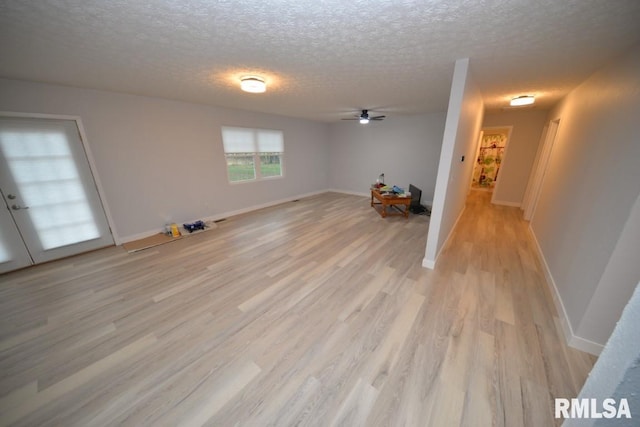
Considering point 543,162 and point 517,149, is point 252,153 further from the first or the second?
point 517,149

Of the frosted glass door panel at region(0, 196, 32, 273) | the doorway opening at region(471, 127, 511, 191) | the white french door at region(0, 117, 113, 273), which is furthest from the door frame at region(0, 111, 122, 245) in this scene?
the doorway opening at region(471, 127, 511, 191)

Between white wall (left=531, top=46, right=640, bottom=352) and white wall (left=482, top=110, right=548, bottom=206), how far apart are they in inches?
120

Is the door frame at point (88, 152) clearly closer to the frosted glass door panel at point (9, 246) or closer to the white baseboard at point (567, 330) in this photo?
the frosted glass door panel at point (9, 246)

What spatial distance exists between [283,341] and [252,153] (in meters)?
4.44

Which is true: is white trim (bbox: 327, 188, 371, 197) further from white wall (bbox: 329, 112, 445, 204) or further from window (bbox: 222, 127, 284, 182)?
window (bbox: 222, 127, 284, 182)

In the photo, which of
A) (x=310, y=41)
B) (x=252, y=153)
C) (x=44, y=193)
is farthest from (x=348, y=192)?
(x=44, y=193)

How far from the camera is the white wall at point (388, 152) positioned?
18.1 feet

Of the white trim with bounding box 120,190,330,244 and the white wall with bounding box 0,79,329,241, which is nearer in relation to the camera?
the white wall with bounding box 0,79,329,241

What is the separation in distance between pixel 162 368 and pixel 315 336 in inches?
45.6

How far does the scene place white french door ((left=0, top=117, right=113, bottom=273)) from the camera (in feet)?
8.60

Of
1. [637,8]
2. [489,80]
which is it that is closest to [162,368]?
[637,8]

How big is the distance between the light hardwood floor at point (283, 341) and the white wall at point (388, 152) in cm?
319

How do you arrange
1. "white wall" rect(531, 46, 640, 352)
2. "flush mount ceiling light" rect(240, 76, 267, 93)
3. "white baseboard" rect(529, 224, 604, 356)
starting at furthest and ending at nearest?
"flush mount ceiling light" rect(240, 76, 267, 93)
"white baseboard" rect(529, 224, 604, 356)
"white wall" rect(531, 46, 640, 352)

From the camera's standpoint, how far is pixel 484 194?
7.16m
